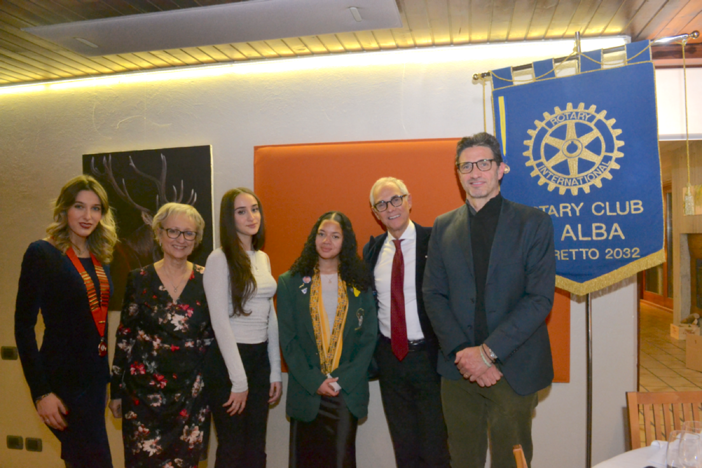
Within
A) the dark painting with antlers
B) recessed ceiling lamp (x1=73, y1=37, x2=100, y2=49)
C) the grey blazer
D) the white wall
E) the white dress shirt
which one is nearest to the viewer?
the grey blazer

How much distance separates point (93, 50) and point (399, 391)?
290 cm

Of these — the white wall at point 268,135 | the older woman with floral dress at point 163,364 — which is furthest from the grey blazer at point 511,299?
the older woman with floral dress at point 163,364

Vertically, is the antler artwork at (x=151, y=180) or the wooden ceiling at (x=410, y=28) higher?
the wooden ceiling at (x=410, y=28)

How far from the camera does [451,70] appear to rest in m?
3.02

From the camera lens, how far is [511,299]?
2082 millimetres

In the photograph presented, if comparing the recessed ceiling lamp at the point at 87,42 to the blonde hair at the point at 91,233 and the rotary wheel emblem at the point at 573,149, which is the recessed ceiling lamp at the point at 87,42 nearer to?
the blonde hair at the point at 91,233

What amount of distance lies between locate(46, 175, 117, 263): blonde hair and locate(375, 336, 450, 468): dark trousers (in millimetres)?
1775

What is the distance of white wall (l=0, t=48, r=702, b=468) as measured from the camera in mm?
2865

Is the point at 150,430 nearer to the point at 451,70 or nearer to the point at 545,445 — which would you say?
the point at 545,445

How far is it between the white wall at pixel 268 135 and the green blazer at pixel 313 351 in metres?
0.79

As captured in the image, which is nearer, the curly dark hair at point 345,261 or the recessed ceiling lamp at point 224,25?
the recessed ceiling lamp at point 224,25

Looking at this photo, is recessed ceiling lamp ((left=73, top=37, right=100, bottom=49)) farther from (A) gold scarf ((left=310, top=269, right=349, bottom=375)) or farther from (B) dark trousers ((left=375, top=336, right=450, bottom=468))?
(B) dark trousers ((left=375, top=336, right=450, bottom=468))

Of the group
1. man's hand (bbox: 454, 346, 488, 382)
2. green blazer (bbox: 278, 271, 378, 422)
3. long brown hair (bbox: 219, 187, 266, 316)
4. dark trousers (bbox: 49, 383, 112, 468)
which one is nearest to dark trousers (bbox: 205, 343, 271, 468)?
green blazer (bbox: 278, 271, 378, 422)

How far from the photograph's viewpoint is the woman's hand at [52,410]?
7.39ft
